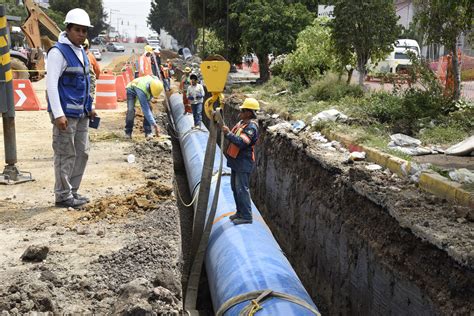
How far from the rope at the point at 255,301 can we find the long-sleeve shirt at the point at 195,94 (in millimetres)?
7841

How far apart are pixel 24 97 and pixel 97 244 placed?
1052 centimetres

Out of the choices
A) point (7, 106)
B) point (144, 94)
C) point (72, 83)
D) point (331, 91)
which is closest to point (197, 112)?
point (144, 94)

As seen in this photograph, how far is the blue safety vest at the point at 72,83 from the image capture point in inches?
210

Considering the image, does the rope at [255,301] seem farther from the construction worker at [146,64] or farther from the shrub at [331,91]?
the construction worker at [146,64]

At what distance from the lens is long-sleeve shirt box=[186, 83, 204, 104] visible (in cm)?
1185

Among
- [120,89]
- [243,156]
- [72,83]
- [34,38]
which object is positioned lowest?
[243,156]

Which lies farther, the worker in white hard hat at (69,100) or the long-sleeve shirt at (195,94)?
the long-sleeve shirt at (195,94)

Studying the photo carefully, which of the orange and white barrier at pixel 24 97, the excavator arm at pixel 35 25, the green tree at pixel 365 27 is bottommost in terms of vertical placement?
the orange and white barrier at pixel 24 97

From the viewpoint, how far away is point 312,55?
14.8m

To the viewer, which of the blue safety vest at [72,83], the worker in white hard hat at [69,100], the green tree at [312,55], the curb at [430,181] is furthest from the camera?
the green tree at [312,55]

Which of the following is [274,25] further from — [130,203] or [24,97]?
[130,203]

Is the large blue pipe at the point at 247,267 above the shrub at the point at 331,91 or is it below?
below

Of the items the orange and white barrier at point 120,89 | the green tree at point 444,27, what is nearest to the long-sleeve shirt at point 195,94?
the green tree at point 444,27

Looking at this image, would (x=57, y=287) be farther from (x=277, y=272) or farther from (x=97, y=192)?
(x=97, y=192)
